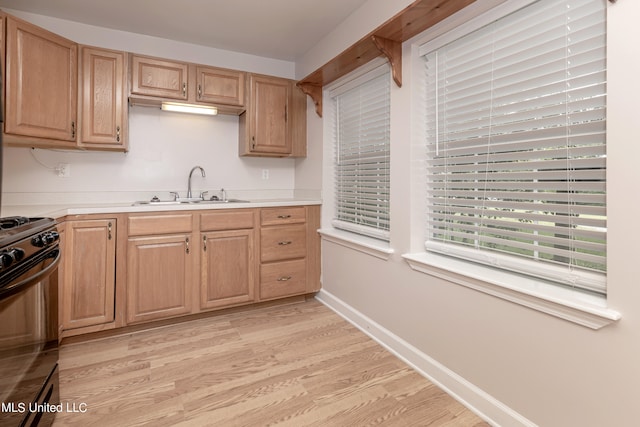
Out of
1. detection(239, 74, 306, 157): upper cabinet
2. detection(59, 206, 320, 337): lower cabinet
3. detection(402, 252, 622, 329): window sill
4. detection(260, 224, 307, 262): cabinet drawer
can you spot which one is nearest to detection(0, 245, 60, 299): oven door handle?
detection(59, 206, 320, 337): lower cabinet

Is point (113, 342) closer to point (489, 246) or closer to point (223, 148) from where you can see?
point (223, 148)

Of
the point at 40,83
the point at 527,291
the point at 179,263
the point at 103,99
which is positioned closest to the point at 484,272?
the point at 527,291

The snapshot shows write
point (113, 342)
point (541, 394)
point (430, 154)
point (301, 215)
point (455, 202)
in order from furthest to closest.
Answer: point (301, 215), point (113, 342), point (430, 154), point (455, 202), point (541, 394)

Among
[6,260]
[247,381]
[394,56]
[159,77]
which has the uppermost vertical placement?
[159,77]

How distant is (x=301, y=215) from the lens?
122 inches

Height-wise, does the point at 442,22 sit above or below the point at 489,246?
above

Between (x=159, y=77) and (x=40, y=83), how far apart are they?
0.78m

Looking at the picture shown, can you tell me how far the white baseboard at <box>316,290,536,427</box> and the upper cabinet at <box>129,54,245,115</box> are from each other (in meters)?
2.13

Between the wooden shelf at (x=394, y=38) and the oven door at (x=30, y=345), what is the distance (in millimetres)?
2031

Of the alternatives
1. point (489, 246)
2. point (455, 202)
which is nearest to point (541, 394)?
point (489, 246)

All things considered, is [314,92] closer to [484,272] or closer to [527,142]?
[527,142]

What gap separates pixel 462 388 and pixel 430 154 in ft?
4.31

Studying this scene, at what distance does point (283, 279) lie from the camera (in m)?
3.03

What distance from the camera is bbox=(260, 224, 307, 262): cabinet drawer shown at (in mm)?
2951
